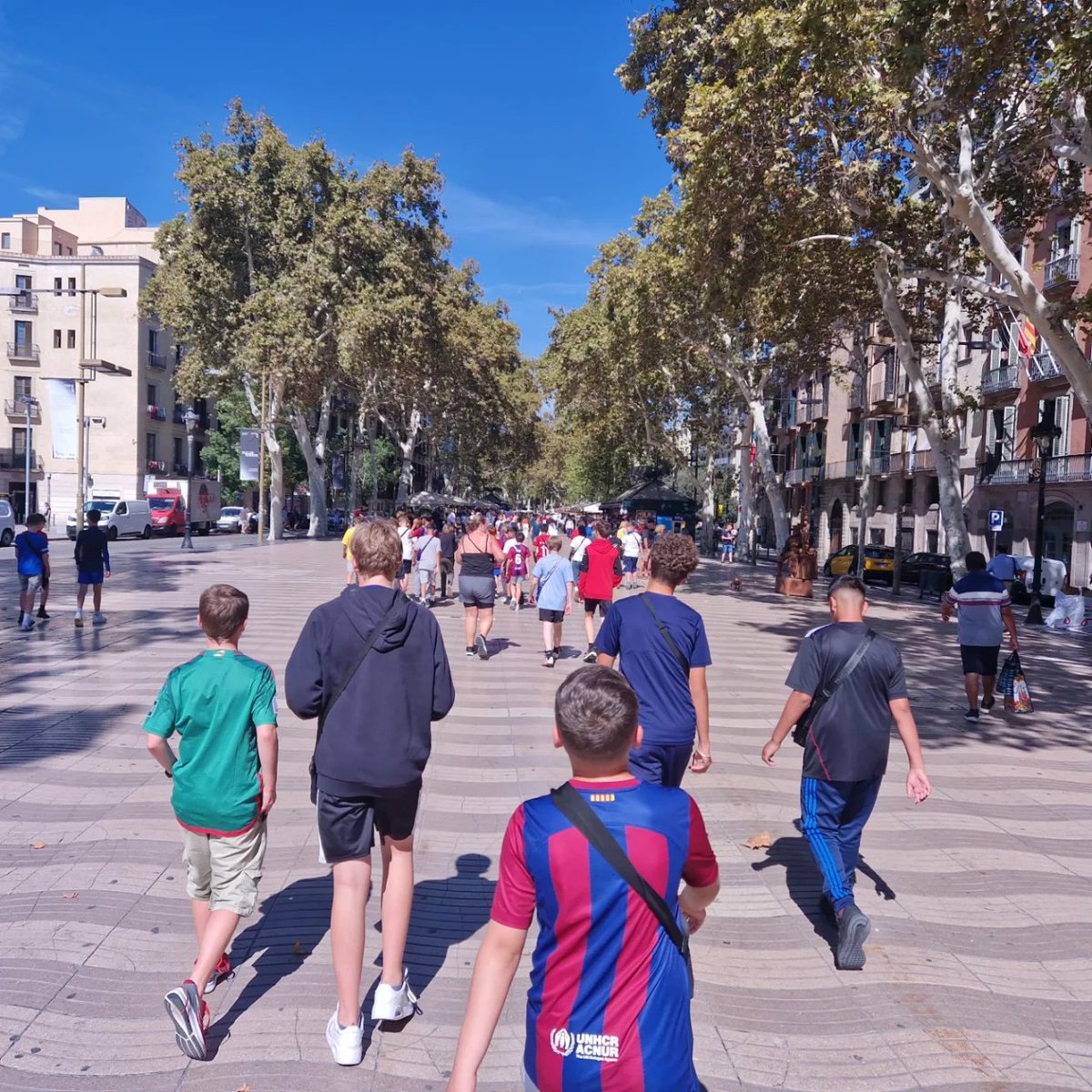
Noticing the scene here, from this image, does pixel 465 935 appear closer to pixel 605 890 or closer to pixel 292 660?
pixel 292 660

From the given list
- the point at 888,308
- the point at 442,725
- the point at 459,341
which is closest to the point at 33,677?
the point at 442,725

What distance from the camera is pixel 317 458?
150 feet

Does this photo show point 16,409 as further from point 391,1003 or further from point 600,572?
point 391,1003

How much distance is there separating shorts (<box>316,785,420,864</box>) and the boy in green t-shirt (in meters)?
0.30

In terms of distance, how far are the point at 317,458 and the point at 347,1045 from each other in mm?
44244

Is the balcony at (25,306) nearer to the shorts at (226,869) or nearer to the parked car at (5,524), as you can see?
the parked car at (5,524)

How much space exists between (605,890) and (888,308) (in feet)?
54.9

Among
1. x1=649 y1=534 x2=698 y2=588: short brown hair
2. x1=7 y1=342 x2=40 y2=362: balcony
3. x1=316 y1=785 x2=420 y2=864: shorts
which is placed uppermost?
x1=7 y1=342 x2=40 y2=362: balcony

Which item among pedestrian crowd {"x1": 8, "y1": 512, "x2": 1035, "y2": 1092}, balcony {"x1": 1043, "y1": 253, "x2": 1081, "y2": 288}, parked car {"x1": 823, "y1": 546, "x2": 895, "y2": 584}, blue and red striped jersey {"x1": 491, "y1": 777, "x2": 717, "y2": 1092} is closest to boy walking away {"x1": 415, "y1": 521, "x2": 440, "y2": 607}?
pedestrian crowd {"x1": 8, "y1": 512, "x2": 1035, "y2": 1092}

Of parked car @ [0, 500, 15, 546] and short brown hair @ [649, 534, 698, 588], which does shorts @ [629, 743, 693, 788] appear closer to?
short brown hair @ [649, 534, 698, 588]

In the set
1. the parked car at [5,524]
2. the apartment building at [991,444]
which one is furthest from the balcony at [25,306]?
the apartment building at [991,444]

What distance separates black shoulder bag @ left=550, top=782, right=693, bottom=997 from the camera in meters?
1.94

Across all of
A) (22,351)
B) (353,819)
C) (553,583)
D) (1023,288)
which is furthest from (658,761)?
(22,351)

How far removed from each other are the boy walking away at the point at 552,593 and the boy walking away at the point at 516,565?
6168mm
